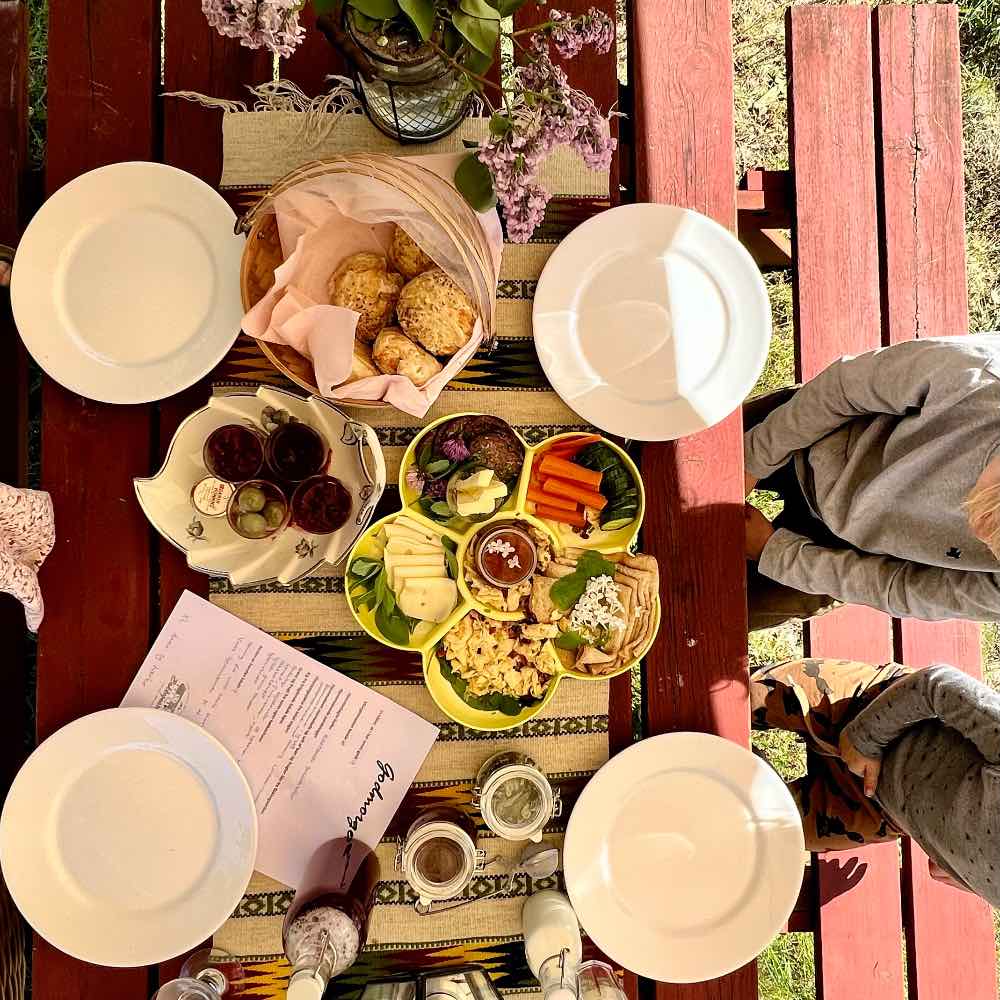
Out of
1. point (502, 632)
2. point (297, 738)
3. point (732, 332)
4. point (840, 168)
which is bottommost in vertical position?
point (297, 738)

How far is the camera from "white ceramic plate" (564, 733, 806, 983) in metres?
1.47

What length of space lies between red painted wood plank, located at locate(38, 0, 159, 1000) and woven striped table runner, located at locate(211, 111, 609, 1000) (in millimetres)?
175

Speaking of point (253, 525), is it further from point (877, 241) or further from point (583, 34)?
point (877, 241)

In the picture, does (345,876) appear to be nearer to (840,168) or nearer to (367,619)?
(367,619)

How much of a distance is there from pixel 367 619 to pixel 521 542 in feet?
0.98

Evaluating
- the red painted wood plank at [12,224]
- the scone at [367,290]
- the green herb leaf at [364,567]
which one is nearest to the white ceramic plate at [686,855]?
the green herb leaf at [364,567]

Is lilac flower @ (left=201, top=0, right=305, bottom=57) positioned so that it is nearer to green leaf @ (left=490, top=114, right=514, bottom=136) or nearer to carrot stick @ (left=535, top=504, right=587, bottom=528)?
green leaf @ (left=490, top=114, right=514, bottom=136)

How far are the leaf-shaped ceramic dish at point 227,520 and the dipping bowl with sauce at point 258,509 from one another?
0.04 m

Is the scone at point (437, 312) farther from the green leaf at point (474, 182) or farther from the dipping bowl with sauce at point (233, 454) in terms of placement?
the dipping bowl with sauce at point (233, 454)

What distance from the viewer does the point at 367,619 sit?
1.40 metres

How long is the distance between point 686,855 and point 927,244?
5.00 ft

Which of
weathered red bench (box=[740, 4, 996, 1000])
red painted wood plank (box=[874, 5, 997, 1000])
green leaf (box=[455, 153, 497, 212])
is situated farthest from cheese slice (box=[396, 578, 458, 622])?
red painted wood plank (box=[874, 5, 997, 1000])

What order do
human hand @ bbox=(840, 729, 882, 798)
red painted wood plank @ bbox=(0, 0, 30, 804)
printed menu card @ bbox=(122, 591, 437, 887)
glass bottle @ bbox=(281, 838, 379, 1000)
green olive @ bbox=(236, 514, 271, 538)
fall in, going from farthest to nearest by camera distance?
human hand @ bbox=(840, 729, 882, 798)
red painted wood plank @ bbox=(0, 0, 30, 804)
printed menu card @ bbox=(122, 591, 437, 887)
green olive @ bbox=(236, 514, 271, 538)
glass bottle @ bbox=(281, 838, 379, 1000)

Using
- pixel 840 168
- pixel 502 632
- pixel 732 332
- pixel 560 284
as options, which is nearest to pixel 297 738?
pixel 502 632
